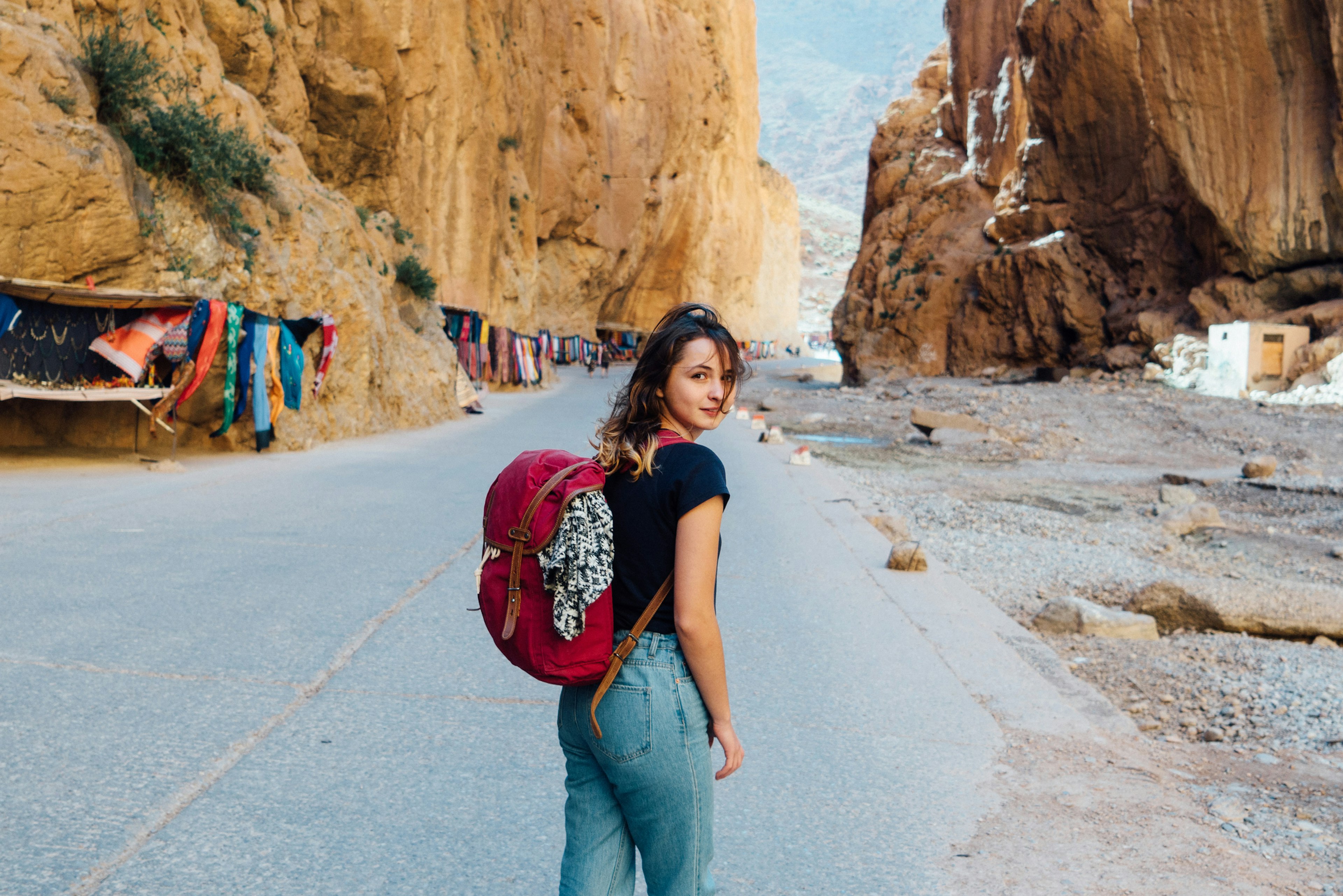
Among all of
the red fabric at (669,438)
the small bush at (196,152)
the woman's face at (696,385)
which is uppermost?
the small bush at (196,152)

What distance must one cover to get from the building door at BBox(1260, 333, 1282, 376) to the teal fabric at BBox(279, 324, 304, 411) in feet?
83.0

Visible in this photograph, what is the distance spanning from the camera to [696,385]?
1918 millimetres

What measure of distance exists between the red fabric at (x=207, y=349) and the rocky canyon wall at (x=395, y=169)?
2.73 ft

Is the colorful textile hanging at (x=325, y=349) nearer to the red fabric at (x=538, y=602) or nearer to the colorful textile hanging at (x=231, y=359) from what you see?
the colorful textile hanging at (x=231, y=359)

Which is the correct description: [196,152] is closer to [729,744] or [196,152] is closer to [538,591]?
[538,591]

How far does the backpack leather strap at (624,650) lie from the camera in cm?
180

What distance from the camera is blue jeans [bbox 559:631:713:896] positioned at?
181cm

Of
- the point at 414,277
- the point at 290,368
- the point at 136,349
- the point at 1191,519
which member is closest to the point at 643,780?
the point at 136,349

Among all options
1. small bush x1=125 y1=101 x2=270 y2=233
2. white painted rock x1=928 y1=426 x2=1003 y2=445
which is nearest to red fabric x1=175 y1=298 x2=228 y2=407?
small bush x1=125 y1=101 x2=270 y2=233

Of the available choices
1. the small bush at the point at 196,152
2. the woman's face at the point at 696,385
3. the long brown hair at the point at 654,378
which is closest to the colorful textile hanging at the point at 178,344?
the small bush at the point at 196,152

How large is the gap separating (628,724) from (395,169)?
86.0ft

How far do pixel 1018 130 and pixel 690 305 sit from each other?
44512mm

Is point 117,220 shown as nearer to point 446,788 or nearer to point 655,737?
point 446,788

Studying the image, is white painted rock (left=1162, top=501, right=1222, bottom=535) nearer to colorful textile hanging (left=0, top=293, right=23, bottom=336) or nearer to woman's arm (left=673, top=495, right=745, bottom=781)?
woman's arm (left=673, top=495, right=745, bottom=781)
